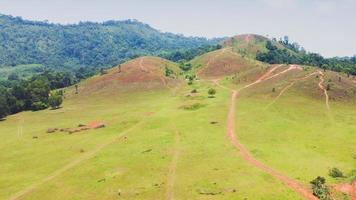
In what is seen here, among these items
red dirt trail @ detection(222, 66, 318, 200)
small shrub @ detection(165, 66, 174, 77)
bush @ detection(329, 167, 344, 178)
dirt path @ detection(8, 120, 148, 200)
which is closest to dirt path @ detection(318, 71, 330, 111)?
red dirt trail @ detection(222, 66, 318, 200)

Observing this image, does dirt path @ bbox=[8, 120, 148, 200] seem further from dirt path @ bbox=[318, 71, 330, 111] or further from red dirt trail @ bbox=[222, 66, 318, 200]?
dirt path @ bbox=[318, 71, 330, 111]

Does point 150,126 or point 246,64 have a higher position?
point 246,64

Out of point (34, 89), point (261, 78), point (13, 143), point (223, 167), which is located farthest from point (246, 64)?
point (223, 167)

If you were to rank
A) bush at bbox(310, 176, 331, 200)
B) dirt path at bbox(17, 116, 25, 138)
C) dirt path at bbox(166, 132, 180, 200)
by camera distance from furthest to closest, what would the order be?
1. dirt path at bbox(17, 116, 25, 138)
2. dirt path at bbox(166, 132, 180, 200)
3. bush at bbox(310, 176, 331, 200)

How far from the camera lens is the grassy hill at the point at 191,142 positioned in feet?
196

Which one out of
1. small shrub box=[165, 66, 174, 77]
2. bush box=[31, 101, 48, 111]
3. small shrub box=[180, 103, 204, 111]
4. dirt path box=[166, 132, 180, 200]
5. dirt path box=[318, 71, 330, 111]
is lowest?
dirt path box=[166, 132, 180, 200]

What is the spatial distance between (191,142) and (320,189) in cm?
3160

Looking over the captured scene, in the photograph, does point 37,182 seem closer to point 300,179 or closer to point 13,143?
point 13,143

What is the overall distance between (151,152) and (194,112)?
34.1 meters

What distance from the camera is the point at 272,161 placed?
6762 cm

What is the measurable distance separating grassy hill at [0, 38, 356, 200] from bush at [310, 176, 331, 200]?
1.20 meters

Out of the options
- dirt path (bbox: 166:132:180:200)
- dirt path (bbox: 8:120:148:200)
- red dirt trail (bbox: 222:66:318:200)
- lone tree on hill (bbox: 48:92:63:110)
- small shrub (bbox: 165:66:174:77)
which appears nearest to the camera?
red dirt trail (bbox: 222:66:318:200)

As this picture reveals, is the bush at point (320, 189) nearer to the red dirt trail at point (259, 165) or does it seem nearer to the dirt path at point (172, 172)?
the red dirt trail at point (259, 165)

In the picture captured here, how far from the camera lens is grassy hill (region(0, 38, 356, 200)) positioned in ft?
196
